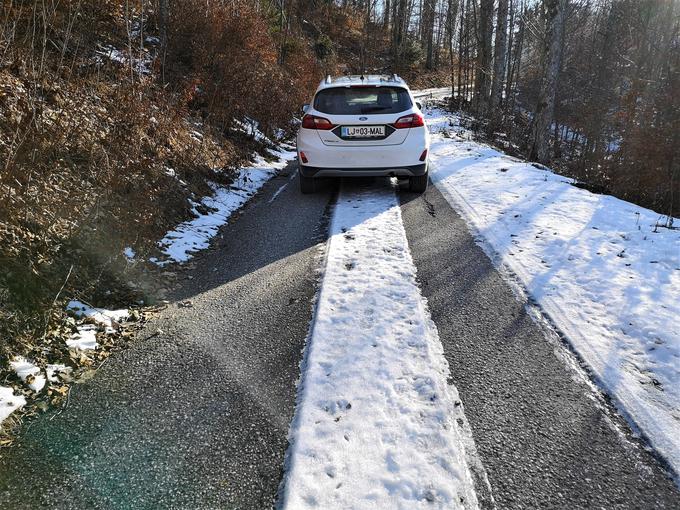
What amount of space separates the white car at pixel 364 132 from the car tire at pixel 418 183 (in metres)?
0.25

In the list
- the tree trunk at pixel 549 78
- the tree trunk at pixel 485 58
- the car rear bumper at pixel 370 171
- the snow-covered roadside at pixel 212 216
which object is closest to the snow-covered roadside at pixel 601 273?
the car rear bumper at pixel 370 171

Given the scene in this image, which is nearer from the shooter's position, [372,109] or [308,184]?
[372,109]

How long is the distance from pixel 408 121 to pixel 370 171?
0.95 m

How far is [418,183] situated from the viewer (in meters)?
7.40

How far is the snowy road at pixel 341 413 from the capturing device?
207 centimetres

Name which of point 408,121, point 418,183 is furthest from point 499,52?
point 408,121

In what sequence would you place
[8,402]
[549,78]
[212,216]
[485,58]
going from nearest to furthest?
[8,402] → [212,216] → [549,78] → [485,58]

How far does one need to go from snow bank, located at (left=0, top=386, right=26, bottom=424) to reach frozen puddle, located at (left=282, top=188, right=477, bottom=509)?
1589mm

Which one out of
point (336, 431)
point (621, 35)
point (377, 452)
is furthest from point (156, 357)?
point (621, 35)

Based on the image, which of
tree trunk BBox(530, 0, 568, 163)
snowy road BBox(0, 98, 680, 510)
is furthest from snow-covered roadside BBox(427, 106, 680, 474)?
tree trunk BBox(530, 0, 568, 163)

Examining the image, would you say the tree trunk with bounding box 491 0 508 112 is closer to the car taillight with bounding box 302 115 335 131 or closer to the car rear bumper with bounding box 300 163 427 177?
the car rear bumper with bounding box 300 163 427 177

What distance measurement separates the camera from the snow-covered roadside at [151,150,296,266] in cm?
507

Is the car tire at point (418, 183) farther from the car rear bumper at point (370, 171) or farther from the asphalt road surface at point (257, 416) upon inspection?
the asphalt road surface at point (257, 416)

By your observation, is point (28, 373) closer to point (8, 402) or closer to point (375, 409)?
point (8, 402)
